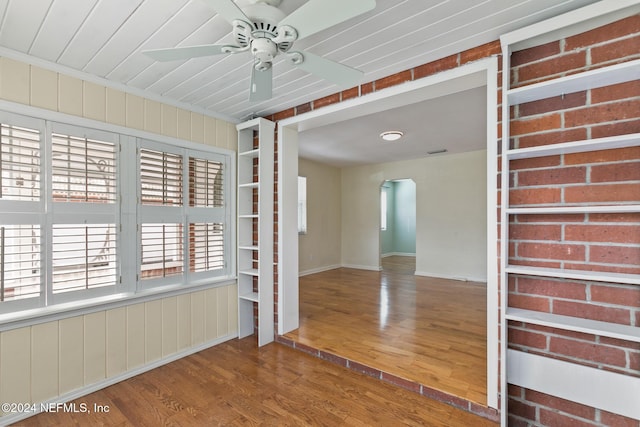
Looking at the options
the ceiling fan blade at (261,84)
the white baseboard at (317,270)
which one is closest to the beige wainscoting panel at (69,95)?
the ceiling fan blade at (261,84)

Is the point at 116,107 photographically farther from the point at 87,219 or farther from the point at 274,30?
the point at 274,30

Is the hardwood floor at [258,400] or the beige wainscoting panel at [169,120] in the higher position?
the beige wainscoting panel at [169,120]

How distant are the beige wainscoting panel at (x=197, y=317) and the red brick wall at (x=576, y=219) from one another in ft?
8.53

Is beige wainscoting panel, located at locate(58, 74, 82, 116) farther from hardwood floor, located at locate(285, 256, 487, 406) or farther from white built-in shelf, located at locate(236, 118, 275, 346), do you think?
hardwood floor, located at locate(285, 256, 487, 406)

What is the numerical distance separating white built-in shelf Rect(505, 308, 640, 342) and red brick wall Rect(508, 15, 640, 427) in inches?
2.0

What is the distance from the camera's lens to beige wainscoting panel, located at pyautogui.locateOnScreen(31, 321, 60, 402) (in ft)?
6.43

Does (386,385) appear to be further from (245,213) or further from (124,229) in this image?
(124,229)

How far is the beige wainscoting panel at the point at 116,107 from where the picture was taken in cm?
232

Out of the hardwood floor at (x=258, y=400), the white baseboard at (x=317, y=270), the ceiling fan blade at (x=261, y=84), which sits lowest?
the hardwood floor at (x=258, y=400)

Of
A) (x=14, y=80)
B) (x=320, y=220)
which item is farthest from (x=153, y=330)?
(x=320, y=220)

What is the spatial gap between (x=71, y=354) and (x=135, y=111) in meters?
1.94

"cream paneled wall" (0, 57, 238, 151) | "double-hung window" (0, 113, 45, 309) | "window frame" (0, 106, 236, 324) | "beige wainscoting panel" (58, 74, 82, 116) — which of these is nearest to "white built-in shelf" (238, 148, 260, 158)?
"cream paneled wall" (0, 57, 238, 151)

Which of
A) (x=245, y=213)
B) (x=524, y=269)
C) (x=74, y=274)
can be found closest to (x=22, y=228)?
(x=74, y=274)

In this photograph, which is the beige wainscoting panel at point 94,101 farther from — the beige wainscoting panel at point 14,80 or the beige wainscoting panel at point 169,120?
the beige wainscoting panel at point 169,120
